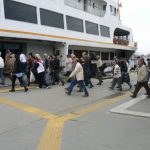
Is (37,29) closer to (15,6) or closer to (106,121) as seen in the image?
(15,6)

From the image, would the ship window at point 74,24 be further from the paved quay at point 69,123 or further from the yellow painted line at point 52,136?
the yellow painted line at point 52,136

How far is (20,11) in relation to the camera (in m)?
18.5

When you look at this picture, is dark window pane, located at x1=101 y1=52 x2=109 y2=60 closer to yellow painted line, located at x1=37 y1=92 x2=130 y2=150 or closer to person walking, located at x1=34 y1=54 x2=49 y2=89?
person walking, located at x1=34 y1=54 x2=49 y2=89

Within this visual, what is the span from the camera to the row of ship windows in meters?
17.8

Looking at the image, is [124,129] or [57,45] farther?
[57,45]

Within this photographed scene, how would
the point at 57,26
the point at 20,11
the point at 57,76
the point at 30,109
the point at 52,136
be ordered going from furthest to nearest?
the point at 57,26 → the point at 20,11 → the point at 57,76 → the point at 30,109 → the point at 52,136

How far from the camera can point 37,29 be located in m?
19.7

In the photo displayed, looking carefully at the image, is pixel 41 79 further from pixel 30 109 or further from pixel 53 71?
pixel 30 109

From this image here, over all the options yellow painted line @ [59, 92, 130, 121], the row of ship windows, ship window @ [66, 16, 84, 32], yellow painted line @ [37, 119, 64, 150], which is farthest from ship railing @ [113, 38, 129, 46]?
yellow painted line @ [37, 119, 64, 150]

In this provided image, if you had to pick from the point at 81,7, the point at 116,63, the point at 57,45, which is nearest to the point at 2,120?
the point at 116,63

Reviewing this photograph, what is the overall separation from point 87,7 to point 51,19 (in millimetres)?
7985

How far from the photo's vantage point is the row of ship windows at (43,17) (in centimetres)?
1775

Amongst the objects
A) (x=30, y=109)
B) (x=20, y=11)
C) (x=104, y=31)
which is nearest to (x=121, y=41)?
(x=104, y=31)

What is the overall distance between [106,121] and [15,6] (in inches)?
465
